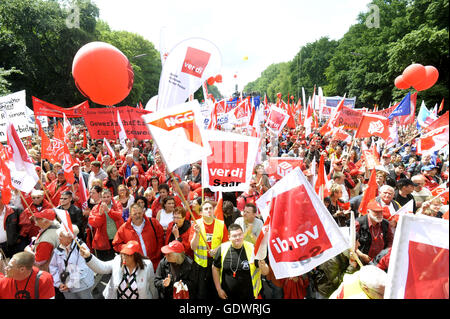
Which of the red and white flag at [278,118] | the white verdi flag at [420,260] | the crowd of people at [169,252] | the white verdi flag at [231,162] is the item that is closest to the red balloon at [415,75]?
the red and white flag at [278,118]

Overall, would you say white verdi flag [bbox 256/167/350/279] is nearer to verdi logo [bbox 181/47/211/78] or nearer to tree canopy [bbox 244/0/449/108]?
verdi logo [bbox 181/47/211/78]

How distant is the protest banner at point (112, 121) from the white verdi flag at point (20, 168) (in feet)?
12.5

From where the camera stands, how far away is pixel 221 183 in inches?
179

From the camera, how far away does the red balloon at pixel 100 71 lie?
616 centimetres

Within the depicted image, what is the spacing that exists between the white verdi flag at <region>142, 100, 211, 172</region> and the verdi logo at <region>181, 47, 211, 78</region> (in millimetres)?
1997

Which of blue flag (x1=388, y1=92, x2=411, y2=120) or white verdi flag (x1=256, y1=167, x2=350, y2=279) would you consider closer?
white verdi flag (x1=256, y1=167, x2=350, y2=279)

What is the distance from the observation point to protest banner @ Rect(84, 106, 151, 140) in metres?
8.91

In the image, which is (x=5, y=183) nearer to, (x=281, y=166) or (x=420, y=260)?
(x=281, y=166)

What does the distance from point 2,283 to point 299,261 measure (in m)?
2.89

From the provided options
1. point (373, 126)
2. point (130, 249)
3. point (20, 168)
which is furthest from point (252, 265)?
point (373, 126)

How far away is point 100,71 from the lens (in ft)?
20.5

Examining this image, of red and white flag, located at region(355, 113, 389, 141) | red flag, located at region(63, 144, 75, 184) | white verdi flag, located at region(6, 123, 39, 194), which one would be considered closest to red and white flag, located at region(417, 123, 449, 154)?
red and white flag, located at region(355, 113, 389, 141)

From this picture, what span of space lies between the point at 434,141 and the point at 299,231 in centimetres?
205
